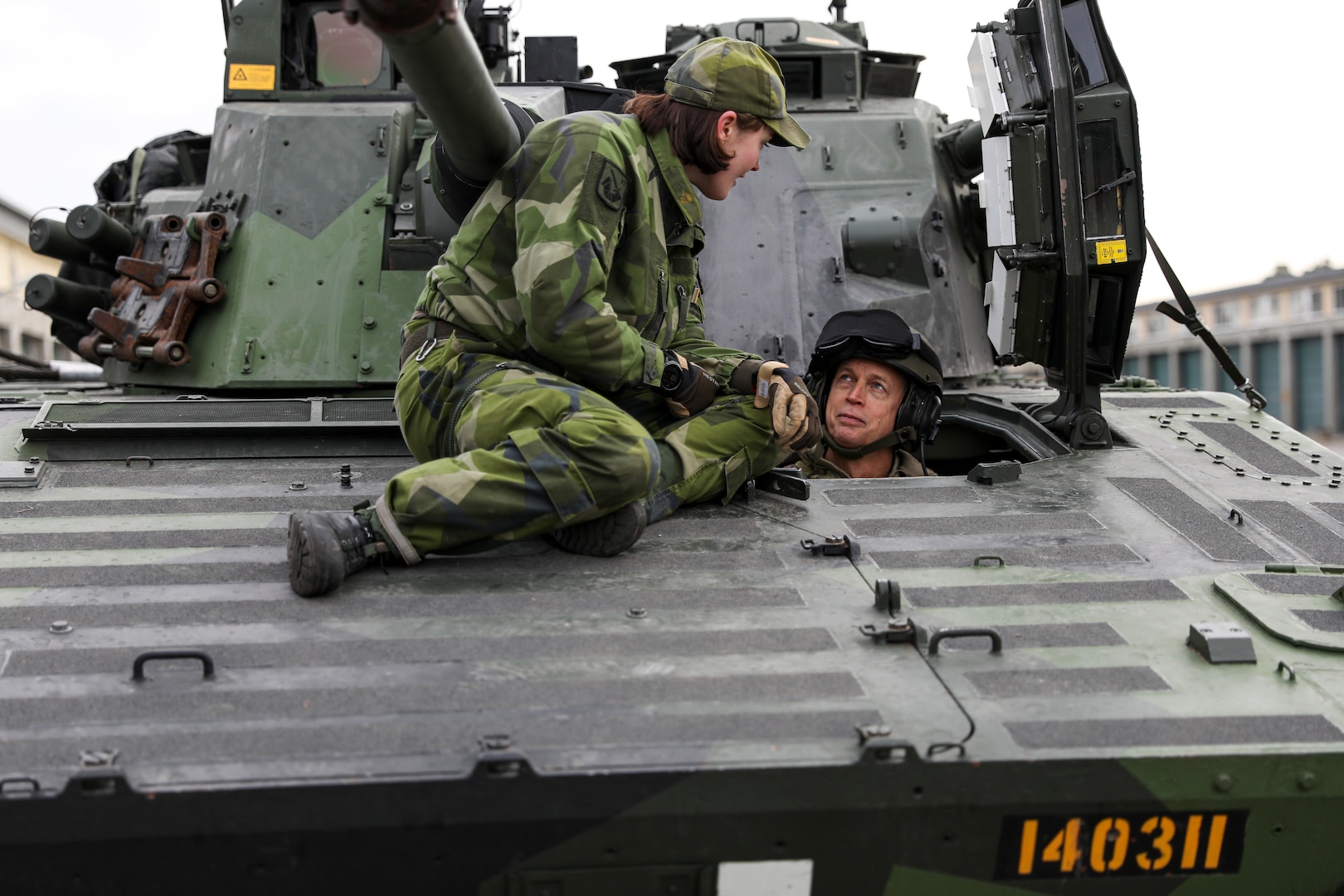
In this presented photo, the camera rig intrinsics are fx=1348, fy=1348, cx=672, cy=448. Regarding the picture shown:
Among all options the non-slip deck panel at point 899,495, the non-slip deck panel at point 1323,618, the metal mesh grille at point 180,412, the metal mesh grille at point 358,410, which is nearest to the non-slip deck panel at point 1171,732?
the non-slip deck panel at point 1323,618

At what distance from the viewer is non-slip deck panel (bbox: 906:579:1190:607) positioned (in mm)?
3268

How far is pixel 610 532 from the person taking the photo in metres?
3.46

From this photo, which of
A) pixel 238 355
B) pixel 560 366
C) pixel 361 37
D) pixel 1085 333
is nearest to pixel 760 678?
pixel 560 366

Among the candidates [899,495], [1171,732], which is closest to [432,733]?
[1171,732]

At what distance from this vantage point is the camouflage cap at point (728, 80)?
12.2 ft

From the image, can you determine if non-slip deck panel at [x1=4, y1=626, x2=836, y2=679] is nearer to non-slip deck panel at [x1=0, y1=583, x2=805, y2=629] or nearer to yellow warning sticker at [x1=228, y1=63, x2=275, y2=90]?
non-slip deck panel at [x1=0, y1=583, x2=805, y2=629]

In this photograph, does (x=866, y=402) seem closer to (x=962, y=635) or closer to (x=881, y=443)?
(x=881, y=443)

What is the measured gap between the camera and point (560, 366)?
147 inches

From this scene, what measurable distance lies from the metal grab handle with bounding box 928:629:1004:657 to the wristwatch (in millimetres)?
1143

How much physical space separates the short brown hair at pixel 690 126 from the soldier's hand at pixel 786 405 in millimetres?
601

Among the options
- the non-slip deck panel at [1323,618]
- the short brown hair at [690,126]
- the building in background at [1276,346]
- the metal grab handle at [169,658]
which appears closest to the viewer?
the metal grab handle at [169,658]

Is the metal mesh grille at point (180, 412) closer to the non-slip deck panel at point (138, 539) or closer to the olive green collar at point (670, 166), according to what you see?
the non-slip deck panel at point (138, 539)

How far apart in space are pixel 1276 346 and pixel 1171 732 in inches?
705

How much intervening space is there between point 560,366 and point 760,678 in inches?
48.7
